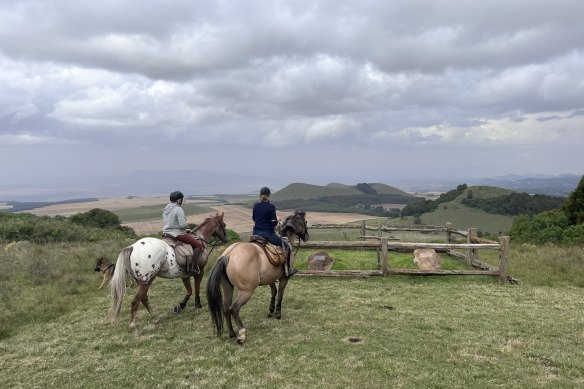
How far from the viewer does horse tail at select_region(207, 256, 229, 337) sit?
281 inches

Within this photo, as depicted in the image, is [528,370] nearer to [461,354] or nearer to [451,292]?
[461,354]

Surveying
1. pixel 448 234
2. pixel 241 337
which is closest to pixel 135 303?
pixel 241 337

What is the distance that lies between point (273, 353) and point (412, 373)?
234cm

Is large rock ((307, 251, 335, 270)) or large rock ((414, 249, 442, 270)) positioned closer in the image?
large rock ((414, 249, 442, 270))

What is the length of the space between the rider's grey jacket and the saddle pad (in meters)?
0.18

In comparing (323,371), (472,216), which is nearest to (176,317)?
(323,371)

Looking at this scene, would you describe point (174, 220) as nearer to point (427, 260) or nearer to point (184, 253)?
point (184, 253)

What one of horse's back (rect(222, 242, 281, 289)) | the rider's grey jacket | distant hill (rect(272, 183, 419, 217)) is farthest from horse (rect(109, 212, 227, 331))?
distant hill (rect(272, 183, 419, 217))

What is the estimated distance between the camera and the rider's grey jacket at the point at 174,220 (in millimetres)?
9094

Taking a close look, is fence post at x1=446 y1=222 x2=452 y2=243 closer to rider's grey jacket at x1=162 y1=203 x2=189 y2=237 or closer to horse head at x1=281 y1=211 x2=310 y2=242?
horse head at x1=281 y1=211 x2=310 y2=242

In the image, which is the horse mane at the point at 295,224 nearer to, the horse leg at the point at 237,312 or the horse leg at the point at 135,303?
the horse leg at the point at 237,312

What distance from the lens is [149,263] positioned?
8047 millimetres

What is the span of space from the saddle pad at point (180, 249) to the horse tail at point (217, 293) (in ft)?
6.39

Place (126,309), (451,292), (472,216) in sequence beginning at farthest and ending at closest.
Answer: (472,216) < (451,292) < (126,309)
